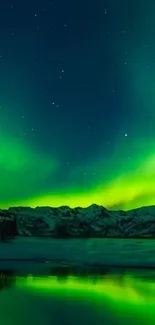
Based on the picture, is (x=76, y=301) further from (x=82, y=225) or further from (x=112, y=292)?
(x=82, y=225)

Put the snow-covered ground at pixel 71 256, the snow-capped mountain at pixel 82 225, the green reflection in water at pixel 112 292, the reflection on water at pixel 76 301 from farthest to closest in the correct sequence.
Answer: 1. the snow-capped mountain at pixel 82 225
2. the snow-covered ground at pixel 71 256
3. the green reflection in water at pixel 112 292
4. the reflection on water at pixel 76 301

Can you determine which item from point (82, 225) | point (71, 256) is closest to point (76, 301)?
point (71, 256)

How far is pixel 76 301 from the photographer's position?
18.8 metres

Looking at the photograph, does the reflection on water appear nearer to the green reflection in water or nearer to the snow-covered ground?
the green reflection in water

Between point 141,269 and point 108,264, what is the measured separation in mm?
4857

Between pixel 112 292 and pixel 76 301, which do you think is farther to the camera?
pixel 112 292

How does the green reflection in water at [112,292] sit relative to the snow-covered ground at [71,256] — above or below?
below

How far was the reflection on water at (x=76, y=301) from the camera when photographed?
48.9ft

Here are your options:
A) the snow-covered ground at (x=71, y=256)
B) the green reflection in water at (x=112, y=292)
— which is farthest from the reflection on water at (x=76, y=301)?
the snow-covered ground at (x=71, y=256)

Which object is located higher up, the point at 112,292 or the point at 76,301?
the point at 112,292

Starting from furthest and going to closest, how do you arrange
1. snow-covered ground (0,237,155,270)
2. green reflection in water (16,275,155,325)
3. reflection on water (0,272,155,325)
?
snow-covered ground (0,237,155,270) → green reflection in water (16,275,155,325) → reflection on water (0,272,155,325)

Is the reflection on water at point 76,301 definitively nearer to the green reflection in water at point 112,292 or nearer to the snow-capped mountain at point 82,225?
the green reflection in water at point 112,292

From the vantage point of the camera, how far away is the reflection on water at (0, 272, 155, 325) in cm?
1491

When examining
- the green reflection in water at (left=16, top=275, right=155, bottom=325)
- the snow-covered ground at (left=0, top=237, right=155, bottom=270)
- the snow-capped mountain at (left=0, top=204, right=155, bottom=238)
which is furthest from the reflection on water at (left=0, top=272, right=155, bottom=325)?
the snow-capped mountain at (left=0, top=204, right=155, bottom=238)
